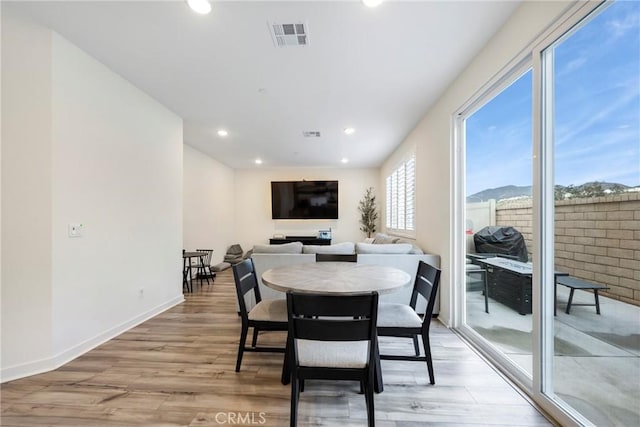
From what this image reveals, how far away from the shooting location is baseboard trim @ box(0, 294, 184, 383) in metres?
1.98

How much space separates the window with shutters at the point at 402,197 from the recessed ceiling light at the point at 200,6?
3.43 metres

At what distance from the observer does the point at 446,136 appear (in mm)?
3053

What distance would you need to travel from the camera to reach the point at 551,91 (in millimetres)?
1646

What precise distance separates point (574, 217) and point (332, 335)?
153cm

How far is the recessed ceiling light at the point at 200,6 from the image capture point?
5.82ft

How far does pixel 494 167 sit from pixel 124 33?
3.31 m

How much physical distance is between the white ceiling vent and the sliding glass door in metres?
1.61

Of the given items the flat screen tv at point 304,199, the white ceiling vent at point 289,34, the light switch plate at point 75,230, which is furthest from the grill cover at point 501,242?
the flat screen tv at point 304,199

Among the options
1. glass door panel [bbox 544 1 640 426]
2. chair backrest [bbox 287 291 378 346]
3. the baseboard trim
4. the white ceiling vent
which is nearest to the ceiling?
the white ceiling vent

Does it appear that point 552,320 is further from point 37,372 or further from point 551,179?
point 37,372

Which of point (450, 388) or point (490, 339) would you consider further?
point (490, 339)

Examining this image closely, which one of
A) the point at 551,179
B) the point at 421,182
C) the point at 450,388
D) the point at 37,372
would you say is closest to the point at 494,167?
the point at 551,179

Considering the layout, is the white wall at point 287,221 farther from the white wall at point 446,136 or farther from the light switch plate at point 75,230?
the light switch plate at point 75,230

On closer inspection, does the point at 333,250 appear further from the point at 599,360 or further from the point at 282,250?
the point at 599,360
